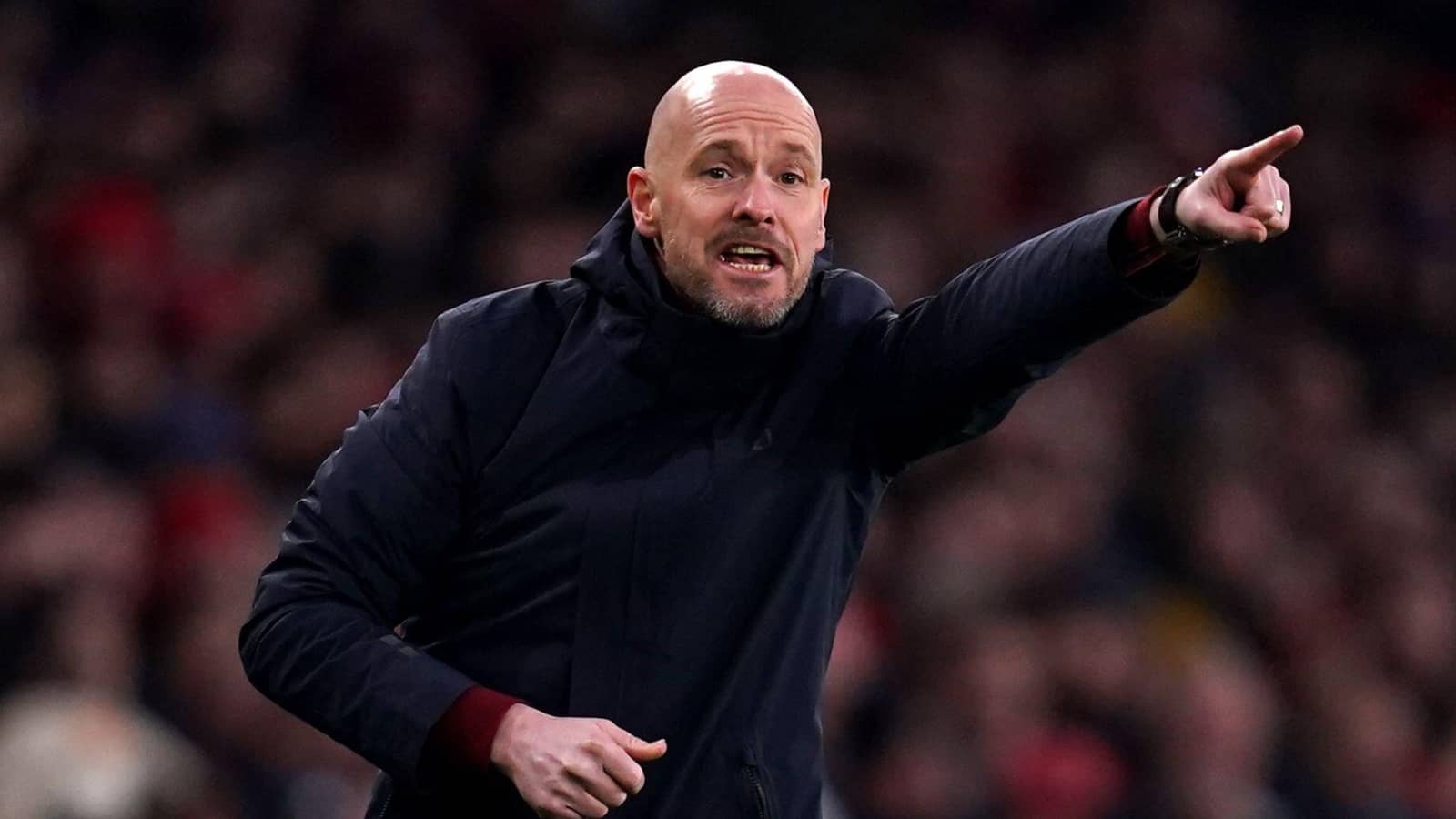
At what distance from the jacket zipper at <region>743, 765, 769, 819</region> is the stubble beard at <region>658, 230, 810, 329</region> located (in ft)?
1.85

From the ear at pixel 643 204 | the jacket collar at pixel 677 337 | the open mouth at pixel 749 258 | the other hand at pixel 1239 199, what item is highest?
the other hand at pixel 1239 199

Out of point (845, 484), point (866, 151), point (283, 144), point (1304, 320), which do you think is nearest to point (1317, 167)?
point (1304, 320)

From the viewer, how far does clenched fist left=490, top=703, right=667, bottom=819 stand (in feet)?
9.11

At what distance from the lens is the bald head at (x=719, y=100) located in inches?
126

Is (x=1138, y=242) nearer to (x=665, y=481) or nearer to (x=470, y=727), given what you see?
(x=665, y=481)

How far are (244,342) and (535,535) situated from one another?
12.5 ft

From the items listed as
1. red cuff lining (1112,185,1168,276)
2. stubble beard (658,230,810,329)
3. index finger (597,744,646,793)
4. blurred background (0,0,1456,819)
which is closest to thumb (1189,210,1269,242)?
red cuff lining (1112,185,1168,276)

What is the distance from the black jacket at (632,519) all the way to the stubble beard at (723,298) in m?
0.03

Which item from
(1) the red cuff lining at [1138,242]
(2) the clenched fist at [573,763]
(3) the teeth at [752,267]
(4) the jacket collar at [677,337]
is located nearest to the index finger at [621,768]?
(2) the clenched fist at [573,763]

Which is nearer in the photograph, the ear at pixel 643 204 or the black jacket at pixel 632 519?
the black jacket at pixel 632 519

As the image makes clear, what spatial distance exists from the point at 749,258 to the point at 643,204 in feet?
0.66

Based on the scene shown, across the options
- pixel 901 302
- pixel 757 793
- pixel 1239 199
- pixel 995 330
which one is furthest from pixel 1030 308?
pixel 901 302

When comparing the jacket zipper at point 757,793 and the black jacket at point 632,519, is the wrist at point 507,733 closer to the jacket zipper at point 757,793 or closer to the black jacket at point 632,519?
the black jacket at point 632,519

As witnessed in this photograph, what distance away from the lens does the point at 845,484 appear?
3.20 m
